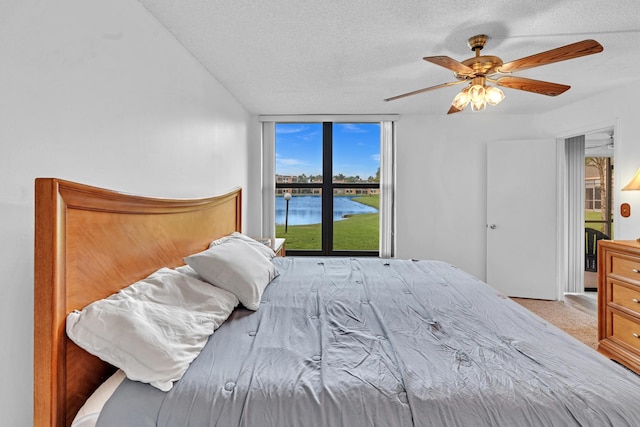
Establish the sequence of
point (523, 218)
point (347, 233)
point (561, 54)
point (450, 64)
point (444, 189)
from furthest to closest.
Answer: point (347, 233) < point (444, 189) < point (523, 218) < point (450, 64) < point (561, 54)

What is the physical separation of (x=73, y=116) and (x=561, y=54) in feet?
7.44

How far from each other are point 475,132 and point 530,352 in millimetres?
3398

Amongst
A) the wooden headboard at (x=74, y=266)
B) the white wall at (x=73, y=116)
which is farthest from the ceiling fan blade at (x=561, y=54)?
the wooden headboard at (x=74, y=266)

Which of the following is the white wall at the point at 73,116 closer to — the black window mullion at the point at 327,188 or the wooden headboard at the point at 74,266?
the wooden headboard at the point at 74,266

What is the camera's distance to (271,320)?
1541mm

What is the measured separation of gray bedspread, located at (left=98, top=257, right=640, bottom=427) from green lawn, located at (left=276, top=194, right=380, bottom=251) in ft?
8.88

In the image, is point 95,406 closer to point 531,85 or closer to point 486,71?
point 486,71

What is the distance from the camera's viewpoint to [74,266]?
1129 mm

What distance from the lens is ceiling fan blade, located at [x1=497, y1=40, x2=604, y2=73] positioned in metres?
1.56

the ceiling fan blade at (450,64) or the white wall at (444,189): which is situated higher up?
the ceiling fan blade at (450,64)

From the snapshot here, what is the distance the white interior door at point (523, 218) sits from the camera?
3824 millimetres

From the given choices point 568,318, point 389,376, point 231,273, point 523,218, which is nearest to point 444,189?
point 523,218

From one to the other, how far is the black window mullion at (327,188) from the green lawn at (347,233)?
0.08 m

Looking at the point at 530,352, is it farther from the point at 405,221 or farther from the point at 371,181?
the point at 371,181
